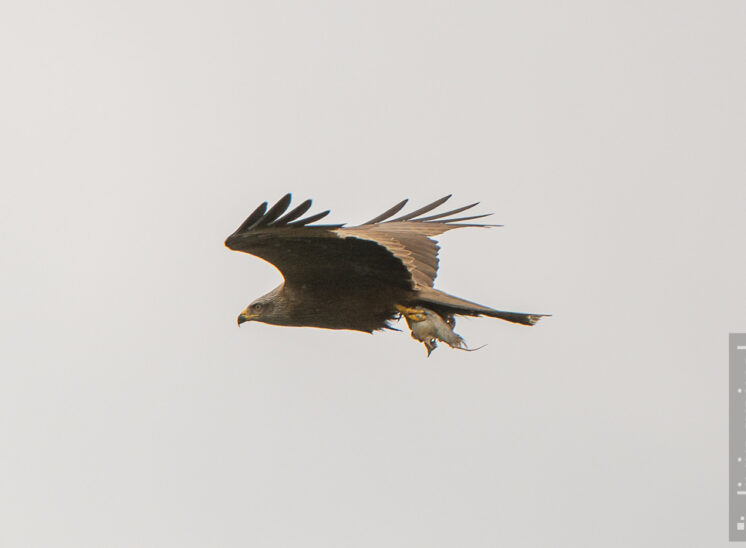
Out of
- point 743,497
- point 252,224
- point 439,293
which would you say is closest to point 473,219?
point 439,293

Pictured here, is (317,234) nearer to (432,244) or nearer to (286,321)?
(286,321)

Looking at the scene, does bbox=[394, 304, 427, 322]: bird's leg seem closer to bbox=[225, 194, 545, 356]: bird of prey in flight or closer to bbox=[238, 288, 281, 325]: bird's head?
bbox=[225, 194, 545, 356]: bird of prey in flight

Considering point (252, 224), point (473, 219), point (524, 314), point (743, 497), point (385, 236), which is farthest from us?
point (743, 497)

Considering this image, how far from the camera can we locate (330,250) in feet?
38.8

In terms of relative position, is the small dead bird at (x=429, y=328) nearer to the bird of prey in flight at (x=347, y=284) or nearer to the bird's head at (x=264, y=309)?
the bird of prey in flight at (x=347, y=284)

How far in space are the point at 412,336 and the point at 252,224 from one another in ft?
6.99

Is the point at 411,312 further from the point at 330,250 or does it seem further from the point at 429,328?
the point at 330,250

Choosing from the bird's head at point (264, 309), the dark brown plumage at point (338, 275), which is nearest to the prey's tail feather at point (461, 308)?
→ the dark brown plumage at point (338, 275)

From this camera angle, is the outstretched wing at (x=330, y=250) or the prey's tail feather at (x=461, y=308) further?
the prey's tail feather at (x=461, y=308)

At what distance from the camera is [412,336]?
12.7 m

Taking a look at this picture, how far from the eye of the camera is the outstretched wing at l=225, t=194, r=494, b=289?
11234 millimetres

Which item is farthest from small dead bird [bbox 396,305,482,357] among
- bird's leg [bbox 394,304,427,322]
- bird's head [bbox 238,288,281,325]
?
bird's head [bbox 238,288,281,325]

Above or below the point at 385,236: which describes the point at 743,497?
below

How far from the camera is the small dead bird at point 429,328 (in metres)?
12.5
